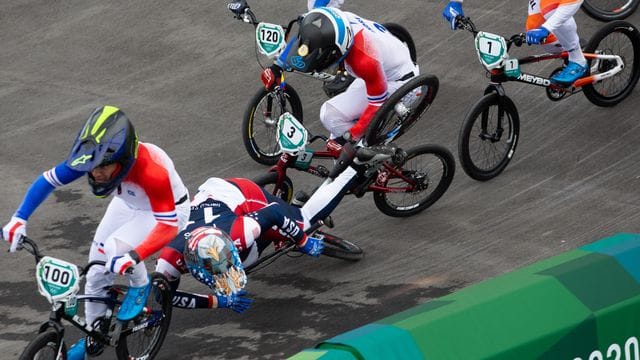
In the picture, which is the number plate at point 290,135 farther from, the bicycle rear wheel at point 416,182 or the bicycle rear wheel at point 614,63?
the bicycle rear wheel at point 614,63

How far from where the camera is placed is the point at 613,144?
11.2 metres

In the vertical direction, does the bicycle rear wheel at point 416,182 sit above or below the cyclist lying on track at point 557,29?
below

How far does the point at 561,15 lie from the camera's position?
423 inches

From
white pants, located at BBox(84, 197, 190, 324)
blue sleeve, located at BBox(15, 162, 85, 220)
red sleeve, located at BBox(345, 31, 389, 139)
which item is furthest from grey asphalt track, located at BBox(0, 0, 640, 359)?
blue sleeve, located at BBox(15, 162, 85, 220)

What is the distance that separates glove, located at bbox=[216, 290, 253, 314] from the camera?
838 centimetres

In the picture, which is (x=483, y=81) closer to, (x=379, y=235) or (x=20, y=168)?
(x=379, y=235)

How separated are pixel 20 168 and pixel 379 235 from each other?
13.1 feet

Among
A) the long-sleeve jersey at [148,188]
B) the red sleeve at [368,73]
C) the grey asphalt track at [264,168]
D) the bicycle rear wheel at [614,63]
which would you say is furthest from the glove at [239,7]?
the long-sleeve jersey at [148,188]

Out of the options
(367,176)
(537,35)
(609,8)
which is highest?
(537,35)

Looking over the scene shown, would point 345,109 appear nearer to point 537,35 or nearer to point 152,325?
point 537,35

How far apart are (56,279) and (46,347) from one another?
45cm

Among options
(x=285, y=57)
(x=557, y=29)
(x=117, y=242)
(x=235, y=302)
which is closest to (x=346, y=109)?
(x=285, y=57)

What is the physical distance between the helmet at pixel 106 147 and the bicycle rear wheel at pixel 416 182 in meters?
2.95

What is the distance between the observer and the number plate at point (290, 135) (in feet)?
31.8
